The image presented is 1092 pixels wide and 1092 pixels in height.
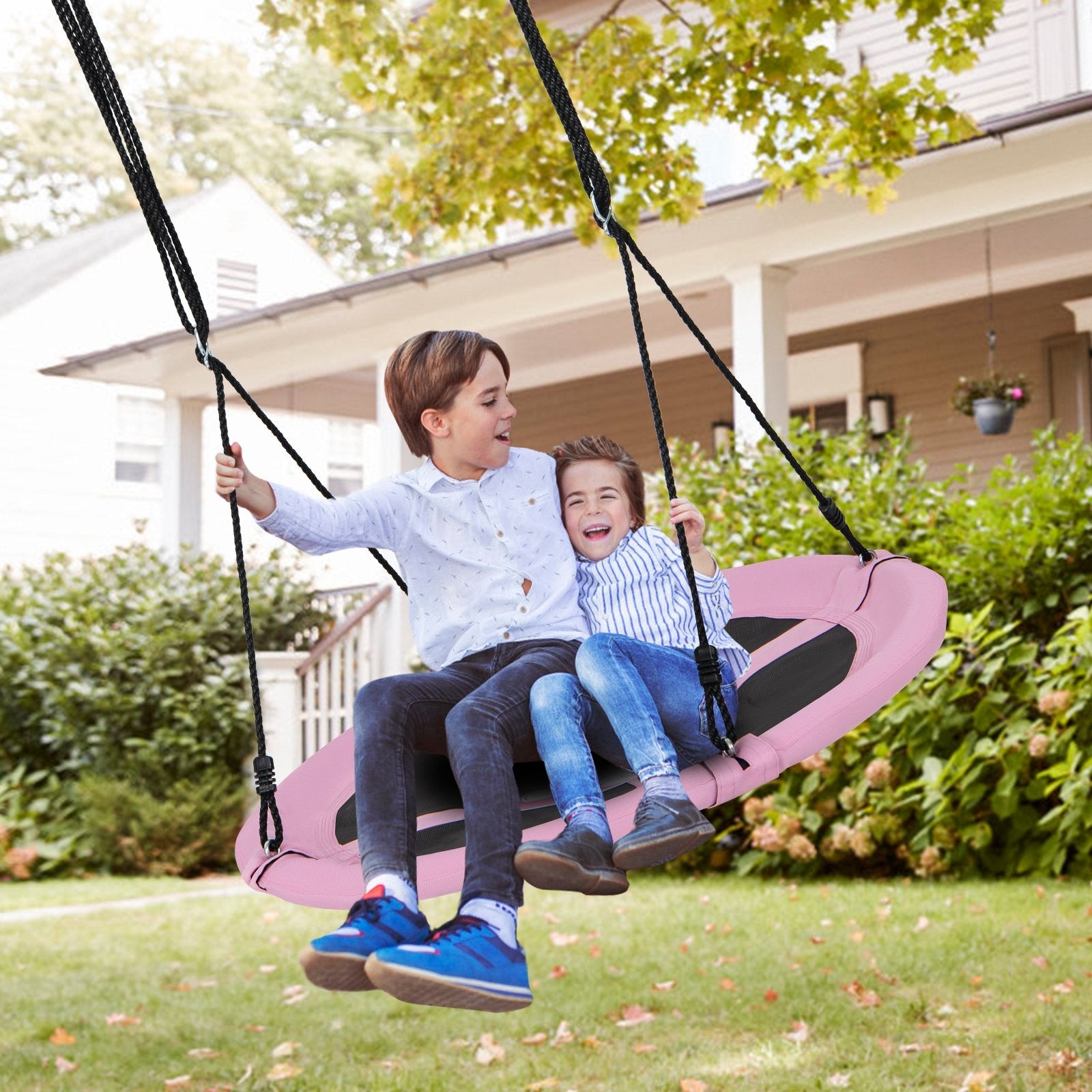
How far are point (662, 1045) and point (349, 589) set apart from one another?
705cm

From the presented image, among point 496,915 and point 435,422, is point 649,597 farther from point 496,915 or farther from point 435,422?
point 496,915

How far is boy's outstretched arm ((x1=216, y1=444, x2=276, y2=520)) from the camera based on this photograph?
2574mm

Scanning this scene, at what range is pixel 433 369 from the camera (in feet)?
8.90

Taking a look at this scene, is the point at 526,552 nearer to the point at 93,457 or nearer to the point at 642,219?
the point at 642,219

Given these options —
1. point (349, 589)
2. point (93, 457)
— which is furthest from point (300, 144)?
point (349, 589)

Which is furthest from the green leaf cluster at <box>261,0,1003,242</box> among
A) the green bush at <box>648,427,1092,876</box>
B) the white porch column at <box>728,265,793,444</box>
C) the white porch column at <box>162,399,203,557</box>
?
the white porch column at <box>162,399,203,557</box>

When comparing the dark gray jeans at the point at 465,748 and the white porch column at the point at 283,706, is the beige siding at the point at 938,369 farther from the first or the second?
the dark gray jeans at the point at 465,748

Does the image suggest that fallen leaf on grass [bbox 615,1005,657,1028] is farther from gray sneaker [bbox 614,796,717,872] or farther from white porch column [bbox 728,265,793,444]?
white porch column [bbox 728,265,793,444]

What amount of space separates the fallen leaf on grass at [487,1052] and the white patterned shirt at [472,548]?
227cm

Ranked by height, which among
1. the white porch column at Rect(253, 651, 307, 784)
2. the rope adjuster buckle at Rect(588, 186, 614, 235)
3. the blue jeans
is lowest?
the white porch column at Rect(253, 651, 307, 784)

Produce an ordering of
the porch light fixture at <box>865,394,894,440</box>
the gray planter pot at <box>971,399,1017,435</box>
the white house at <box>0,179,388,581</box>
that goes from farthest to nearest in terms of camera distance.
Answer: the white house at <box>0,179,388,581</box> → the porch light fixture at <box>865,394,894,440</box> → the gray planter pot at <box>971,399,1017,435</box>

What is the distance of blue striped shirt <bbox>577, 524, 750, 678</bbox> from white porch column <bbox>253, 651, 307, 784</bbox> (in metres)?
7.05

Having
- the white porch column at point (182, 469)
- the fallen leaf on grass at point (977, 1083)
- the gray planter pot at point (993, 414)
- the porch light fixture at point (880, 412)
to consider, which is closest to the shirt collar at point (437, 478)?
the fallen leaf on grass at point (977, 1083)

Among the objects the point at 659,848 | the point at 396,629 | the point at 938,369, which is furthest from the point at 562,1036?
the point at 938,369
